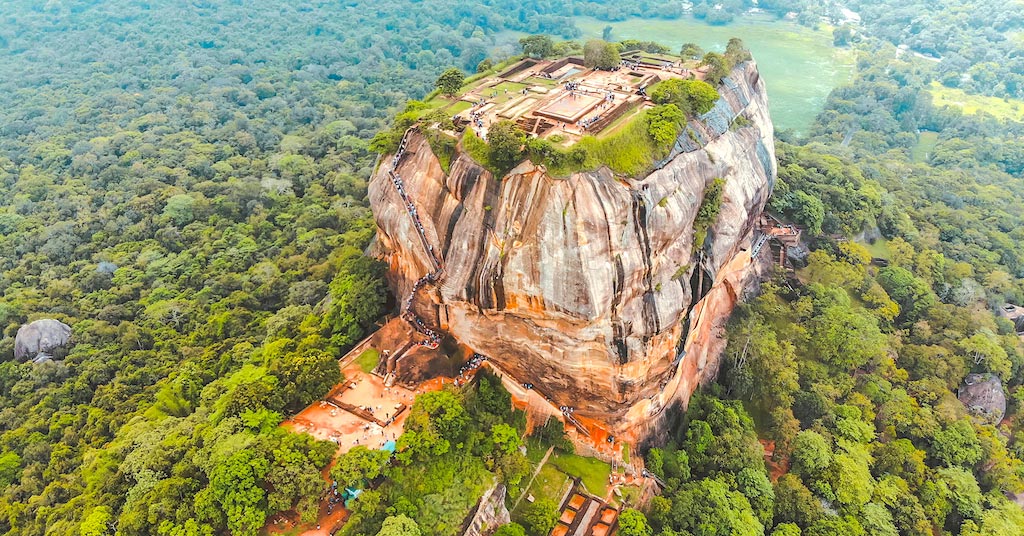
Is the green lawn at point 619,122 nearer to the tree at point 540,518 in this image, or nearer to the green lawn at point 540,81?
the green lawn at point 540,81

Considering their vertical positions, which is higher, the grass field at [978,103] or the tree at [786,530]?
the tree at [786,530]

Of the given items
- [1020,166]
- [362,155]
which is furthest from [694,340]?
[1020,166]

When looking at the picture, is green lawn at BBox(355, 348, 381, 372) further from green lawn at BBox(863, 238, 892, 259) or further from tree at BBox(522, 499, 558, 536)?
green lawn at BBox(863, 238, 892, 259)

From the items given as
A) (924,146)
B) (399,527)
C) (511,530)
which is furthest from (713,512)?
(924,146)

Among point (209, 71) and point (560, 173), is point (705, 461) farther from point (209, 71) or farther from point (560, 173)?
point (209, 71)

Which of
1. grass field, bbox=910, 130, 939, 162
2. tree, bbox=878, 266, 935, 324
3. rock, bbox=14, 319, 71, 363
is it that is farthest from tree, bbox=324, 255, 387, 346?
grass field, bbox=910, 130, 939, 162

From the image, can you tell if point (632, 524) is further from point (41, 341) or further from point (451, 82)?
point (41, 341)

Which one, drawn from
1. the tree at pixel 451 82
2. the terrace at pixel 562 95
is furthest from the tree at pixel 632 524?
the tree at pixel 451 82
